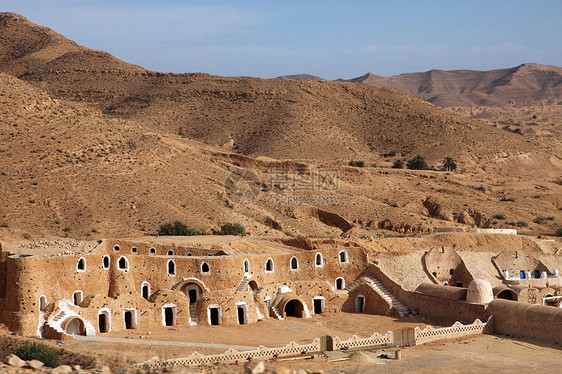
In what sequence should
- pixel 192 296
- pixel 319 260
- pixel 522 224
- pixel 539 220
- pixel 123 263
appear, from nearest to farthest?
pixel 123 263 → pixel 192 296 → pixel 319 260 → pixel 522 224 → pixel 539 220

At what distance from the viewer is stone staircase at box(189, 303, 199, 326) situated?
3066 cm

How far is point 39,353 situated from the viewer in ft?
73.4

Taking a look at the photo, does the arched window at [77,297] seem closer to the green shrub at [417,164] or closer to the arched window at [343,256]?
the arched window at [343,256]

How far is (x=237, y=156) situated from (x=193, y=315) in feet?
111

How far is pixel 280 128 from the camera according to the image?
271 ft

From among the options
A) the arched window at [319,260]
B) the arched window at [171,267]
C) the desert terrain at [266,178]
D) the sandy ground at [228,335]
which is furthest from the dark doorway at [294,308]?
the arched window at [171,267]

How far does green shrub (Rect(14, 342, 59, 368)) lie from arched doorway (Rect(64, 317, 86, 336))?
435 centimetres

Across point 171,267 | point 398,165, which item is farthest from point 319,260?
point 398,165

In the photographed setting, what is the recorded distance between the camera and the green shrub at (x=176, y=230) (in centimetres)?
4097

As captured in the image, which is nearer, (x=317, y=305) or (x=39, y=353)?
(x=39, y=353)

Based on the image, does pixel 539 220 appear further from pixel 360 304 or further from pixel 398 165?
pixel 360 304

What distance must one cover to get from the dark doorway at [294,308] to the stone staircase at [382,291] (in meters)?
3.14

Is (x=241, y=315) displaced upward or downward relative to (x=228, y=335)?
upward

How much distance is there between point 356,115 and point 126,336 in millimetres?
69373
